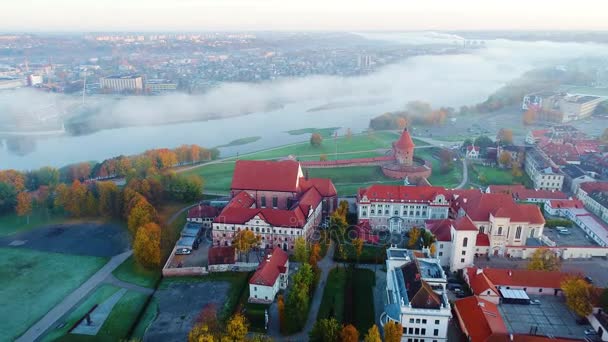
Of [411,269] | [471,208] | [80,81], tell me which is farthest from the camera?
[80,81]

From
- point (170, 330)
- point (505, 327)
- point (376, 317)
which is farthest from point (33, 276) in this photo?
point (505, 327)

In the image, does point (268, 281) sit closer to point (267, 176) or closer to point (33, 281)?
point (267, 176)

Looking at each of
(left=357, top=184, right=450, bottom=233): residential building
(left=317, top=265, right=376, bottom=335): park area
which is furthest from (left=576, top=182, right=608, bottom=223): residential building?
(left=317, top=265, right=376, bottom=335): park area

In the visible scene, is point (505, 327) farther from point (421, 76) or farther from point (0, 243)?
point (421, 76)

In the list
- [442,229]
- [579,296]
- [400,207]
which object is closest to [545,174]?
[400,207]

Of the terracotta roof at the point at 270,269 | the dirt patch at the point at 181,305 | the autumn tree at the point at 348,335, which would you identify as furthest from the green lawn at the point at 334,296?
the dirt patch at the point at 181,305

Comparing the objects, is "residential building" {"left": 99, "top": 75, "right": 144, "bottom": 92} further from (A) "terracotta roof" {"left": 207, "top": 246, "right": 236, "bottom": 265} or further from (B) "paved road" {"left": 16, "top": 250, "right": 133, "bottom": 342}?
(A) "terracotta roof" {"left": 207, "top": 246, "right": 236, "bottom": 265}
